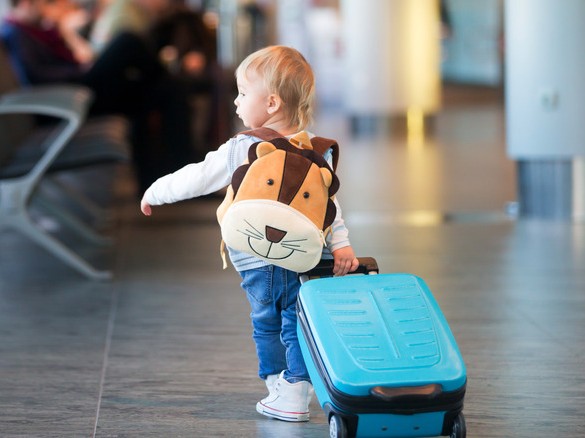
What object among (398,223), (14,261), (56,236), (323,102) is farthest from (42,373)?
(323,102)

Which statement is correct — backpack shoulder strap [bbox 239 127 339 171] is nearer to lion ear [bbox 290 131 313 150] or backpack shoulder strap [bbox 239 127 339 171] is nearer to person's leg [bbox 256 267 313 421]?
lion ear [bbox 290 131 313 150]

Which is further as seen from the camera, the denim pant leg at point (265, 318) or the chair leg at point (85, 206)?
the chair leg at point (85, 206)

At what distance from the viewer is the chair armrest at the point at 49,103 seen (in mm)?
4797

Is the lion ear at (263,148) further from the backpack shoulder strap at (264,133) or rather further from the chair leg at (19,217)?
the chair leg at (19,217)

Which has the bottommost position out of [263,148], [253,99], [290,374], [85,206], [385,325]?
[85,206]

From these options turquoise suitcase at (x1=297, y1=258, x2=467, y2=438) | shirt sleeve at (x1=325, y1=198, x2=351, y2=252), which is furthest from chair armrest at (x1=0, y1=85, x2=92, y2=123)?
turquoise suitcase at (x1=297, y1=258, x2=467, y2=438)

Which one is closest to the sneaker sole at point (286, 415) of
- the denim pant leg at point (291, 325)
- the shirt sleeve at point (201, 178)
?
the denim pant leg at point (291, 325)

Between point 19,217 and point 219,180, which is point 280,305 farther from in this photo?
point 19,217

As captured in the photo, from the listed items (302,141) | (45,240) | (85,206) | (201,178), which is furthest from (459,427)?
(85,206)

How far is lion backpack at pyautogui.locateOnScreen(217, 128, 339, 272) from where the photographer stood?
Answer: 2.69 meters

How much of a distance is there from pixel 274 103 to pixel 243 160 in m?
0.17

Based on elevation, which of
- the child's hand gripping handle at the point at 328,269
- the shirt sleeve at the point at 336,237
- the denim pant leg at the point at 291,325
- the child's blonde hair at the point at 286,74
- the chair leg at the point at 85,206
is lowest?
the chair leg at the point at 85,206

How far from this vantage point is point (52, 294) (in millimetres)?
4730

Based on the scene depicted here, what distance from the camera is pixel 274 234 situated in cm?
269
